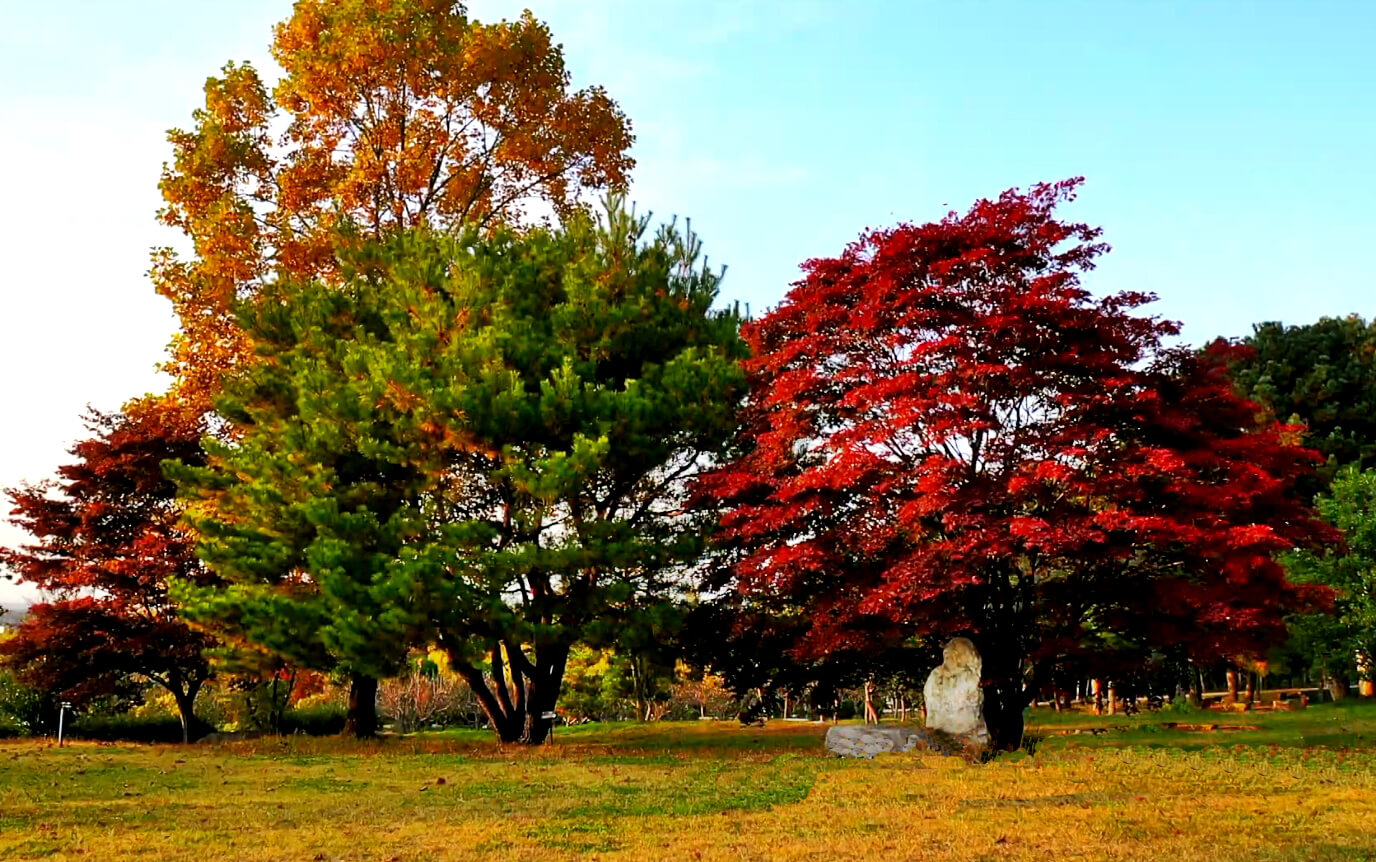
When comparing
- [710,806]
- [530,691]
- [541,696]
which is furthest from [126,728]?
[710,806]

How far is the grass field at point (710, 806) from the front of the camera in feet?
24.2

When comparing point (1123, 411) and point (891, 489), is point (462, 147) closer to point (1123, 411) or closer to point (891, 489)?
point (891, 489)

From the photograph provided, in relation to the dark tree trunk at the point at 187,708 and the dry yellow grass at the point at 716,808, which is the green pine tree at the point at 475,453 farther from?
the dark tree trunk at the point at 187,708

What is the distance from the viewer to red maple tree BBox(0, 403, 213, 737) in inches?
928

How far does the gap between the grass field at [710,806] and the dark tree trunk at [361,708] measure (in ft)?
19.5

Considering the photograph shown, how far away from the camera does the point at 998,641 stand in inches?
638

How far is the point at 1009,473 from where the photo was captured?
14.8 metres

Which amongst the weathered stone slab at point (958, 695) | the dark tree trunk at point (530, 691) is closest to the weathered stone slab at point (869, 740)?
the weathered stone slab at point (958, 695)

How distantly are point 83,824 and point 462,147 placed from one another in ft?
55.6

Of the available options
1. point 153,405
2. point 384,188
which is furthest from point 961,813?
point 153,405

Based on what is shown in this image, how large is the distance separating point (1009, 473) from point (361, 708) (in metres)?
14.6

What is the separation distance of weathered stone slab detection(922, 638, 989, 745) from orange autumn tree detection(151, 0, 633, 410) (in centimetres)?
1297

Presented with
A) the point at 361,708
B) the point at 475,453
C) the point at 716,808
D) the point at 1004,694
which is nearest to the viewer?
the point at 716,808

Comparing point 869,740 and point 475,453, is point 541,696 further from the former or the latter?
point 869,740
